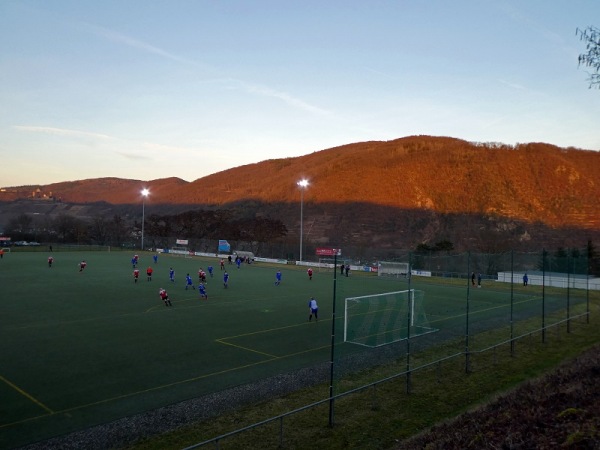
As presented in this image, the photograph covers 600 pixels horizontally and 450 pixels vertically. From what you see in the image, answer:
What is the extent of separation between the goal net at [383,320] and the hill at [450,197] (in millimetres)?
87157

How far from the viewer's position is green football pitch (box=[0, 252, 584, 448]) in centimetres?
1595

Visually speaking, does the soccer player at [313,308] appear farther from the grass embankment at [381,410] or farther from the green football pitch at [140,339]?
the grass embankment at [381,410]

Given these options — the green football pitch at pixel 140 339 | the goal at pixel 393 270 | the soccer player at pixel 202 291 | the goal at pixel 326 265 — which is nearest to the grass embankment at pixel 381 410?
the green football pitch at pixel 140 339

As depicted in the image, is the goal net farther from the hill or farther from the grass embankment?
the hill

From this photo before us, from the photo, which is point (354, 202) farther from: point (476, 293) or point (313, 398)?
point (313, 398)

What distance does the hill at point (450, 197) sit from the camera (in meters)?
121

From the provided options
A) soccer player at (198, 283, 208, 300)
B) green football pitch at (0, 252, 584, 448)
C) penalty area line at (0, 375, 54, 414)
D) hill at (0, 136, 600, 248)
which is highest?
hill at (0, 136, 600, 248)

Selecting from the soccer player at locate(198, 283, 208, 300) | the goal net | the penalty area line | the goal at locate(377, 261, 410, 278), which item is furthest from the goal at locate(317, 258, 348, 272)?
the penalty area line

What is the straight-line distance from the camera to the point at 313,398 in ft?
53.9

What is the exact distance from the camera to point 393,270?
5997cm

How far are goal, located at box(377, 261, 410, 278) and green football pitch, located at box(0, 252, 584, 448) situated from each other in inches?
376

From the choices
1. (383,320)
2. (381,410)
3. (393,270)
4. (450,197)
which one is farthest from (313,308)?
(450,197)

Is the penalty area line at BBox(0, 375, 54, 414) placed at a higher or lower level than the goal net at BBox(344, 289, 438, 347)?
lower

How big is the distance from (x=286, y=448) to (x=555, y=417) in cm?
665
